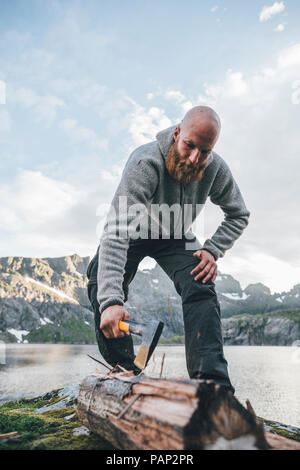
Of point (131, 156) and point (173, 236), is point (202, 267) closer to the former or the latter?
point (173, 236)

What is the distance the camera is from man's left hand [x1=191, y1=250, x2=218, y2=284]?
12.5 ft

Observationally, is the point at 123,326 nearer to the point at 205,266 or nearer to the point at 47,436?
the point at 205,266

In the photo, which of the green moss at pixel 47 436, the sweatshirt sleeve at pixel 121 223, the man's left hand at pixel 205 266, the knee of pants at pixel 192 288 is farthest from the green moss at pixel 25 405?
the man's left hand at pixel 205 266

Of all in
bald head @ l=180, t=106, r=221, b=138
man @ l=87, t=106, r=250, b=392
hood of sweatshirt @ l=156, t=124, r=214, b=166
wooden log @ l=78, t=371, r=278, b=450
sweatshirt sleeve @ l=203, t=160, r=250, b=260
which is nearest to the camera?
wooden log @ l=78, t=371, r=278, b=450

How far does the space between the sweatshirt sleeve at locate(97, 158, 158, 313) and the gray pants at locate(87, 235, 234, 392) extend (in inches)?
32.5

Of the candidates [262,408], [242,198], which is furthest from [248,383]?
[242,198]

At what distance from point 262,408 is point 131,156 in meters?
35.0

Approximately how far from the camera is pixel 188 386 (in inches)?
88.5

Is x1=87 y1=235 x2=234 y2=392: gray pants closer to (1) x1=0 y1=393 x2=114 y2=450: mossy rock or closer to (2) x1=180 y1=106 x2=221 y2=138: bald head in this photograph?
(1) x1=0 y1=393 x2=114 y2=450: mossy rock

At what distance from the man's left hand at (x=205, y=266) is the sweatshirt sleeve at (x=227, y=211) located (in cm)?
27

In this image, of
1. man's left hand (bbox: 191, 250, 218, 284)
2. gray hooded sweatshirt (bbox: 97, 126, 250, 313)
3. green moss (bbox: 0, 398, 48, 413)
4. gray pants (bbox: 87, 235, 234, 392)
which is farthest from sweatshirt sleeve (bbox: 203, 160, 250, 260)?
green moss (bbox: 0, 398, 48, 413)

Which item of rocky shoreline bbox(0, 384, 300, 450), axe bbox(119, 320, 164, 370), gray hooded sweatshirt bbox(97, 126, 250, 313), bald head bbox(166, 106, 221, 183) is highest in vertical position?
bald head bbox(166, 106, 221, 183)

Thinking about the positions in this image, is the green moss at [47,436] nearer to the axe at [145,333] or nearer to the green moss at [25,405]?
the axe at [145,333]

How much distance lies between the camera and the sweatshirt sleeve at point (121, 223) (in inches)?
133
